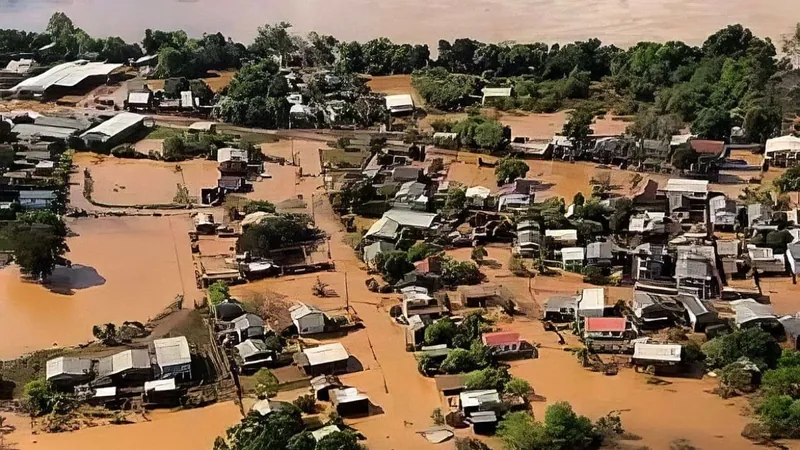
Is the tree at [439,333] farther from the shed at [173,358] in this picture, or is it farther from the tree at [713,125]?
the tree at [713,125]

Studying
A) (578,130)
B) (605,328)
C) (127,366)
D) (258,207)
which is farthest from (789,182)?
(127,366)

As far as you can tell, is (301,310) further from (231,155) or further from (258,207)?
(231,155)

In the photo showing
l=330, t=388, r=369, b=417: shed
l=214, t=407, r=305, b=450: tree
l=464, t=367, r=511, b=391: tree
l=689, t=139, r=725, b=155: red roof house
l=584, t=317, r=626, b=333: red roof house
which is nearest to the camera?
l=214, t=407, r=305, b=450: tree

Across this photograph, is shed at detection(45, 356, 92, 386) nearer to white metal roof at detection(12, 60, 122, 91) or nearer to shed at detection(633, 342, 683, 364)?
shed at detection(633, 342, 683, 364)

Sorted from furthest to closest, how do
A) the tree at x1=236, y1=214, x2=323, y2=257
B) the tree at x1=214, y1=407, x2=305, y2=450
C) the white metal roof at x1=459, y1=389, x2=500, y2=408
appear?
the tree at x1=236, y1=214, x2=323, y2=257, the white metal roof at x1=459, y1=389, x2=500, y2=408, the tree at x1=214, y1=407, x2=305, y2=450

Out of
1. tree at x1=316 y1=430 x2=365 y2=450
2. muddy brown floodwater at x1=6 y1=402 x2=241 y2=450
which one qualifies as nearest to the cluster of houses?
muddy brown floodwater at x1=6 y1=402 x2=241 y2=450

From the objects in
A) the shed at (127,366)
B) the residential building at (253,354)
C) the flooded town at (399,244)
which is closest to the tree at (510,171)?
the flooded town at (399,244)

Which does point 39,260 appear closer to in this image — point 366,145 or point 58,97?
point 366,145
